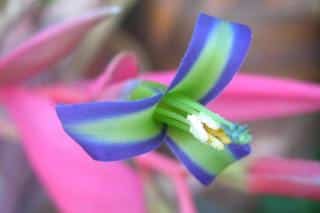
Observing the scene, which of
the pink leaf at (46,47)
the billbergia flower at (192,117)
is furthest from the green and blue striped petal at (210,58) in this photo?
the pink leaf at (46,47)

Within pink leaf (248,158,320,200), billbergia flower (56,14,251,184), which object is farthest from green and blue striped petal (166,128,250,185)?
pink leaf (248,158,320,200)

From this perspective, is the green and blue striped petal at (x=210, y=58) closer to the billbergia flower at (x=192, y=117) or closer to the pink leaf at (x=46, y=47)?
the billbergia flower at (x=192, y=117)

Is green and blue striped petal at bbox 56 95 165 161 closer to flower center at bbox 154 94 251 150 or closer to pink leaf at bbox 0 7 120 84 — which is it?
flower center at bbox 154 94 251 150

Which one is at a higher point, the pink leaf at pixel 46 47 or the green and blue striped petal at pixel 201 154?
the pink leaf at pixel 46 47

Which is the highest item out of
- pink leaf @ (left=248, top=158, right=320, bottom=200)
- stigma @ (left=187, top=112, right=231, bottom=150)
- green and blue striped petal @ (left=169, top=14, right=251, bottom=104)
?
green and blue striped petal @ (left=169, top=14, right=251, bottom=104)

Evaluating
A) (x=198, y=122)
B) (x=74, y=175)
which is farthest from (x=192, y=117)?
(x=74, y=175)

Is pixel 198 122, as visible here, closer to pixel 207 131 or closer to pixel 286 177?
pixel 207 131
